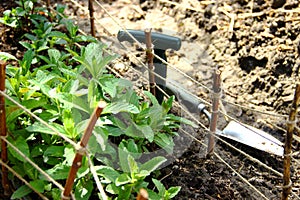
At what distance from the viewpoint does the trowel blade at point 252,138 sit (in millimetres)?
3016

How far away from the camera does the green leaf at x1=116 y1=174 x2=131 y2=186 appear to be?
Answer: 2.17 m

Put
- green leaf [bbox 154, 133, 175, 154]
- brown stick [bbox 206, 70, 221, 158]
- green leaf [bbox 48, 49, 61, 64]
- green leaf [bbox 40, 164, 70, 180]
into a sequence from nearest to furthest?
1. green leaf [bbox 40, 164, 70, 180]
2. green leaf [bbox 154, 133, 175, 154]
3. brown stick [bbox 206, 70, 221, 158]
4. green leaf [bbox 48, 49, 61, 64]

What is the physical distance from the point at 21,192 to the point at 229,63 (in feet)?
5.88

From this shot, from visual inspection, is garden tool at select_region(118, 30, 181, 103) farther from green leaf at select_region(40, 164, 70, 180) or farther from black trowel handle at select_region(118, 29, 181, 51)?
green leaf at select_region(40, 164, 70, 180)

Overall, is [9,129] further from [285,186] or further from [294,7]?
[294,7]

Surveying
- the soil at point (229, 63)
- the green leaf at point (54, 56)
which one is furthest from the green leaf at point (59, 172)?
the green leaf at point (54, 56)

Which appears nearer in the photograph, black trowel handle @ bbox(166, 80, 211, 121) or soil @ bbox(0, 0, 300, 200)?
soil @ bbox(0, 0, 300, 200)

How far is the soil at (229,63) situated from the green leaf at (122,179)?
1.56 feet

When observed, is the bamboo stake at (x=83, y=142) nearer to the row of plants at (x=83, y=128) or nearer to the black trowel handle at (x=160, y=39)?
the row of plants at (x=83, y=128)

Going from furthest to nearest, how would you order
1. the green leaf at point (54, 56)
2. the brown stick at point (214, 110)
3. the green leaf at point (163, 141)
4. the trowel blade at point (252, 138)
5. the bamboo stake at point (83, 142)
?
the trowel blade at point (252, 138)
the green leaf at point (54, 56)
the brown stick at point (214, 110)
the green leaf at point (163, 141)
the bamboo stake at point (83, 142)

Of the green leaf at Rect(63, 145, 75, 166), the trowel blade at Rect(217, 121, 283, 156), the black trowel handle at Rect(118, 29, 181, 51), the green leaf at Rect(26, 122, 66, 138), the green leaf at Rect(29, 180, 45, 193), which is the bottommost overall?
the trowel blade at Rect(217, 121, 283, 156)

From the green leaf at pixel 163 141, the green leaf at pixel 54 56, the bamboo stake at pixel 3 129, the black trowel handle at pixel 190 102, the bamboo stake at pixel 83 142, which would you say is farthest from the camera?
the black trowel handle at pixel 190 102

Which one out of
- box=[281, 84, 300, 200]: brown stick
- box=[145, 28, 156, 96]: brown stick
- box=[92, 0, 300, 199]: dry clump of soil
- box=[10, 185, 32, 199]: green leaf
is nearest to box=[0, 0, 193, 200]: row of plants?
box=[10, 185, 32, 199]: green leaf

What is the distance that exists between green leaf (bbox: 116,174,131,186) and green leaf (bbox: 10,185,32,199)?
1.22ft
